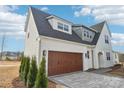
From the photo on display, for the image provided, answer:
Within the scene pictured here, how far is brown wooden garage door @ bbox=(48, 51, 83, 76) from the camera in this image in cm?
790

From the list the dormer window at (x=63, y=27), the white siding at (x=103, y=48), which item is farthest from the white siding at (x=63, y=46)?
the dormer window at (x=63, y=27)

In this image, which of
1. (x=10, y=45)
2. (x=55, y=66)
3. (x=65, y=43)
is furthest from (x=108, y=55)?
(x=10, y=45)

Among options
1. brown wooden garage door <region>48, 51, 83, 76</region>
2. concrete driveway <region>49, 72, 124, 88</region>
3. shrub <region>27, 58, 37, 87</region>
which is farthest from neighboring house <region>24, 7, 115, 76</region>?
shrub <region>27, 58, 37, 87</region>

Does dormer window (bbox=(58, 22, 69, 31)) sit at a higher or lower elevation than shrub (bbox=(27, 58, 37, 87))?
higher

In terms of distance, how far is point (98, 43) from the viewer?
12.9 meters

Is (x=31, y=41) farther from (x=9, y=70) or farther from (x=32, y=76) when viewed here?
(x=32, y=76)

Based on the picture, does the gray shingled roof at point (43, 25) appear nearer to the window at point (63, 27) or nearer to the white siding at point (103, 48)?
the window at point (63, 27)

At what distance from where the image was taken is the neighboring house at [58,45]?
773 centimetres

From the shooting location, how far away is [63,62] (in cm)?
873

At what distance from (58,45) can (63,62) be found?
1.27m

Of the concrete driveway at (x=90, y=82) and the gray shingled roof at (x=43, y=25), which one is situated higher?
the gray shingled roof at (x=43, y=25)

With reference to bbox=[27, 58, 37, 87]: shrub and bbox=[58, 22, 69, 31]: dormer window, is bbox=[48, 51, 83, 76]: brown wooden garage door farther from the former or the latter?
bbox=[58, 22, 69, 31]: dormer window
